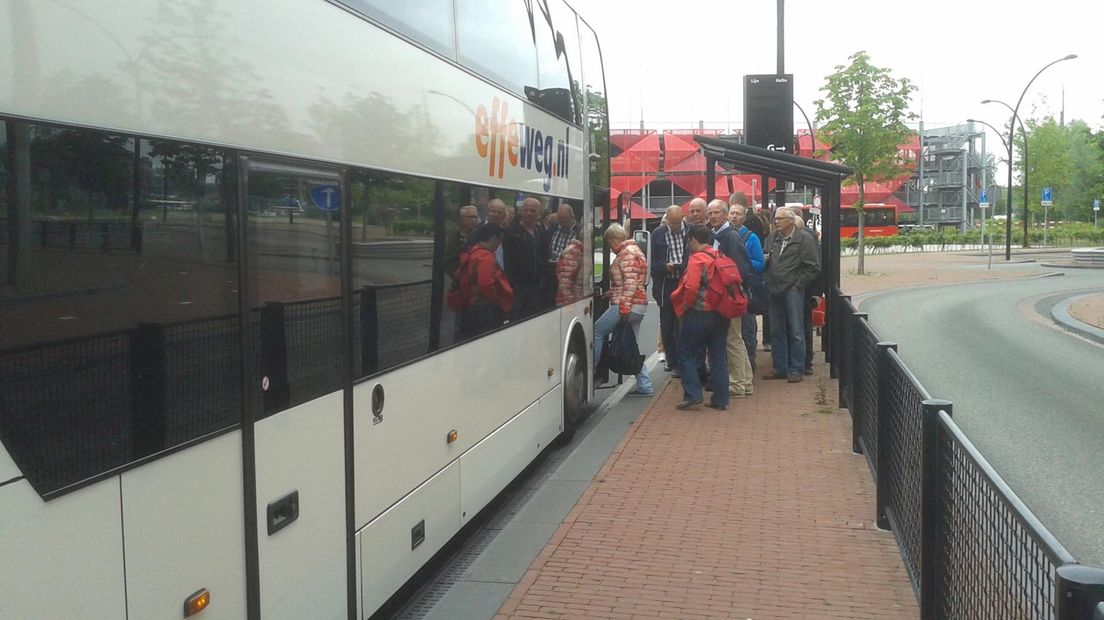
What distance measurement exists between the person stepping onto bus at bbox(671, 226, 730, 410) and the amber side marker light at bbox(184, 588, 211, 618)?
715 centimetres

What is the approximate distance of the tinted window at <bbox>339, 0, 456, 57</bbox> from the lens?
482cm

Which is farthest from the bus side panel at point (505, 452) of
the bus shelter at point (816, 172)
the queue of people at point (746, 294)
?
the bus shelter at point (816, 172)

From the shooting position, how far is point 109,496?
2795 millimetres

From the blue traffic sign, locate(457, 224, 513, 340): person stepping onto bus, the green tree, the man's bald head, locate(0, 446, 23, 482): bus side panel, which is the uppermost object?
the green tree

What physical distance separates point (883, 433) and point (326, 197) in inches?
141

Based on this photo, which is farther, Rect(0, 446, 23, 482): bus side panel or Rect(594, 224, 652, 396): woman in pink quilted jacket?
Rect(594, 224, 652, 396): woman in pink quilted jacket

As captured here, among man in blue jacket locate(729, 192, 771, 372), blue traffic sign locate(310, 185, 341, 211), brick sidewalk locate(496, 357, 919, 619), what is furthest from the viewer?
man in blue jacket locate(729, 192, 771, 372)

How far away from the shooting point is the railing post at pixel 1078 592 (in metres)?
2.23

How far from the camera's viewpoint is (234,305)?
3.54m

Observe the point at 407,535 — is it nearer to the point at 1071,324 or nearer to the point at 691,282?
the point at 691,282

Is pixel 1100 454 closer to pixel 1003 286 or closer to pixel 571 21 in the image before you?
pixel 571 21

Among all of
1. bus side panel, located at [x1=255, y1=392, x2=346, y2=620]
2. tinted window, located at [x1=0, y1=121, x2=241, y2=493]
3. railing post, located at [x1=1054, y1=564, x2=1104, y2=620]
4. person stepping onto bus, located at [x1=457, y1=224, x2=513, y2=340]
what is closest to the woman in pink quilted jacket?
person stepping onto bus, located at [x1=457, y1=224, x2=513, y2=340]

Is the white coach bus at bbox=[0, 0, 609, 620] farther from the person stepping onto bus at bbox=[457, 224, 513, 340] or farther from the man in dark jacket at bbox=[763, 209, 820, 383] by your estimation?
the man in dark jacket at bbox=[763, 209, 820, 383]

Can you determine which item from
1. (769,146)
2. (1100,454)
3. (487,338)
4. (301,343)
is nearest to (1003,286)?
(769,146)
